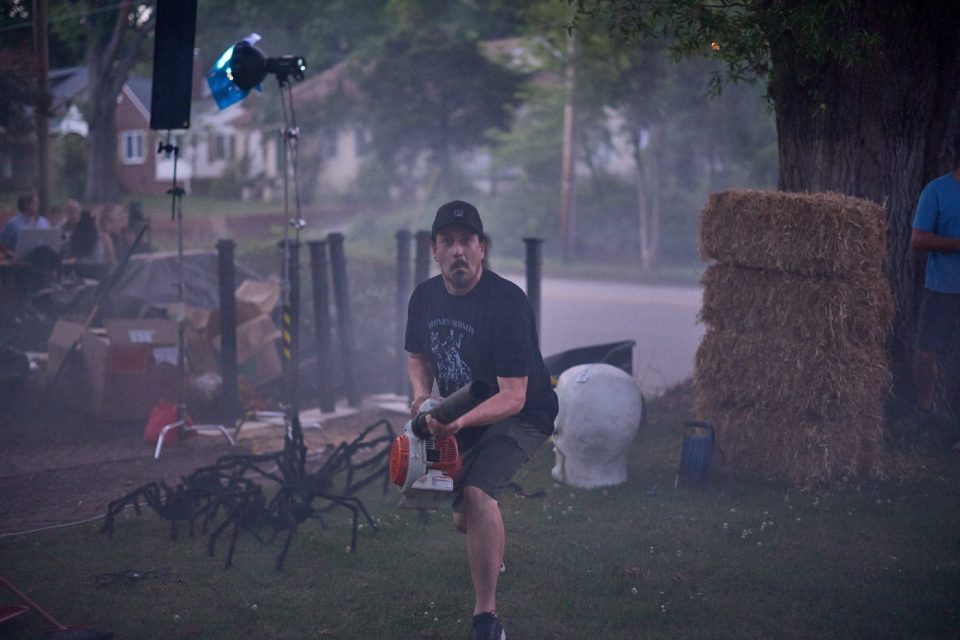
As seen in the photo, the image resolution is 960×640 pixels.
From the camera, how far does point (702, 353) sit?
706 centimetres

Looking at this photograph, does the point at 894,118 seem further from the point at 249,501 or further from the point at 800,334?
the point at 249,501

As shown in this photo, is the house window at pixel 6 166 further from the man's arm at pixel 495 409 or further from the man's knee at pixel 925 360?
the man's arm at pixel 495 409

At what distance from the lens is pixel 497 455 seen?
4.47 m

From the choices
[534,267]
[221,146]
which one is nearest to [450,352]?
[534,267]

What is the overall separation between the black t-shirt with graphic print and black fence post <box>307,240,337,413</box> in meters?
4.75

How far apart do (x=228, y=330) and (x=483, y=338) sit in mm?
4931

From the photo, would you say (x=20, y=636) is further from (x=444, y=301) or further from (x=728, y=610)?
(x=728, y=610)

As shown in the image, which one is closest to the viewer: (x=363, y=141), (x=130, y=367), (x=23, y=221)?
(x=130, y=367)

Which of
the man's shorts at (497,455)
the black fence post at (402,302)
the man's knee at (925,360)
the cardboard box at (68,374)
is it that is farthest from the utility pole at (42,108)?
the man's knee at (925,360)

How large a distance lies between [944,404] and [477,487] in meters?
4.57

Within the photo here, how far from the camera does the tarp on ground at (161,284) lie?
10.7 metres

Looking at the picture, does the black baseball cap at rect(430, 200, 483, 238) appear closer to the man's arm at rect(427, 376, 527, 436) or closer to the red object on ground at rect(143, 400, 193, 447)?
the man's arm at rect(427, 376, 527, 436)

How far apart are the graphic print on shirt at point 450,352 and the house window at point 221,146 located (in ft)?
155

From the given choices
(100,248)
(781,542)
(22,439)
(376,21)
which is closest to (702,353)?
(781,542)
